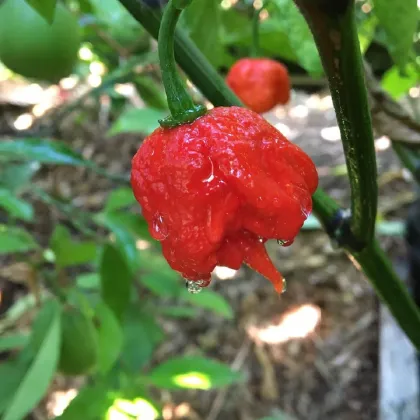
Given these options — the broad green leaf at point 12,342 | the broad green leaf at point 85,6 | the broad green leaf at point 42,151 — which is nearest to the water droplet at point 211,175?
the broad green leaf at point 42,151

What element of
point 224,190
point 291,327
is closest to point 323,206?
point 224,190

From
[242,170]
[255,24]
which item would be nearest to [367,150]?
[242,170]

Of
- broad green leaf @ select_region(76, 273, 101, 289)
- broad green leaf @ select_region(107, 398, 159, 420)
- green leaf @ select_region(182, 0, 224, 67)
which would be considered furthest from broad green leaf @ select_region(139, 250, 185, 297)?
green leaf @ select_region(182, 0, 224, 67)

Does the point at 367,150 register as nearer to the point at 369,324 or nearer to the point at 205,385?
the point at 205,385

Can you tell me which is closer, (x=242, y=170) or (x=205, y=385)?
(x=242, y=170)

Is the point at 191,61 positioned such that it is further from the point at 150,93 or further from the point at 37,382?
the point at 150,93

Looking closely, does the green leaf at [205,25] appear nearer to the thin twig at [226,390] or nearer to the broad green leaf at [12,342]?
the broad green leaf at [12,342]
